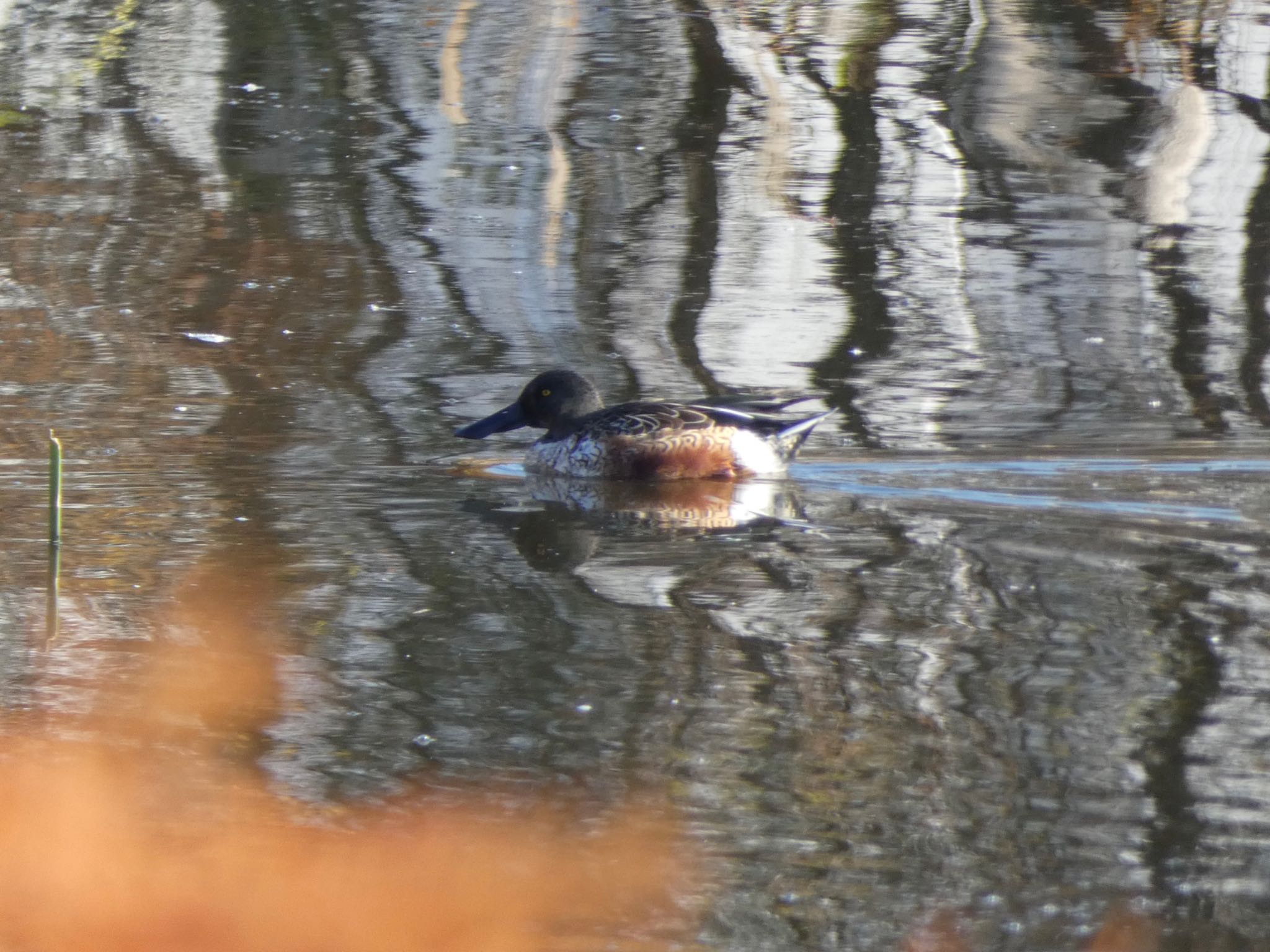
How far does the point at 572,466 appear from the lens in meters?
8.10

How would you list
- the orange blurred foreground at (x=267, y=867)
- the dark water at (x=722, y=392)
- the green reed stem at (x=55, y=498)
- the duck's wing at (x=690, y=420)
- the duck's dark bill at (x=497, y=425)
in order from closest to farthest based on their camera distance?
the orange blurred foreground at (x=267, y=867) → the dark water at (x=722, y=392) → the green reed stem at (x=55, y=498) → the duck's wing at (x=690, y=420) → the duck's dark bill at (x=497, y=425)

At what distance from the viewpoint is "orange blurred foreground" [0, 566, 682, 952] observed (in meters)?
4.16

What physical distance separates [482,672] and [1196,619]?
215 centimetres

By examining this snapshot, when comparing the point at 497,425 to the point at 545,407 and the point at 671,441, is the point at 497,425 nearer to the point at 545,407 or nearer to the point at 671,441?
the point at 545,407

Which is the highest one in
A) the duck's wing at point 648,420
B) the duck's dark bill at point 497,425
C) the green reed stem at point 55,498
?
the green reed stem at point 55,498

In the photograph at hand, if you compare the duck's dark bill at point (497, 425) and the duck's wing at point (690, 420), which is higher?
the duck's wing at point (690, 420)

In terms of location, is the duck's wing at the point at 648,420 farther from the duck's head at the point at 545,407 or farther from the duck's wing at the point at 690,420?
the duck's head at the point at 545,407

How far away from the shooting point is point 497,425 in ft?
27.6

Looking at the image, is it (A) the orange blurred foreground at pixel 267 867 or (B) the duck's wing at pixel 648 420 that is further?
(B) the duck's wing at pixel 648 420

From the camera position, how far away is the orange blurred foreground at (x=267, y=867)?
4.16 meters

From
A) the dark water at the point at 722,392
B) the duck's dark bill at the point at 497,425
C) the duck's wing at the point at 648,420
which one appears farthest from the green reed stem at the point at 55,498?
the duck's wing at the point at 648,420

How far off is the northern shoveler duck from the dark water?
0.14m

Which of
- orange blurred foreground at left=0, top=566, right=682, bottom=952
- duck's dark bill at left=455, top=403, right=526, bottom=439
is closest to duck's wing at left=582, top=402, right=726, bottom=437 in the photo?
duck's dark bill at left=455, top=403, right=526, bottom=439

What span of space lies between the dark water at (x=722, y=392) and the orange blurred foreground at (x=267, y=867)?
0.67ft
